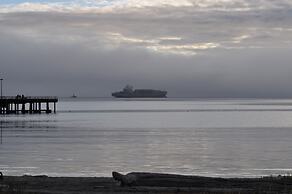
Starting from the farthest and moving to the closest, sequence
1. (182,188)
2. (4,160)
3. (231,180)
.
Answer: (4,160) → (231,180) → (182,188)

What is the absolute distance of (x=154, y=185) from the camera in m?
17.8

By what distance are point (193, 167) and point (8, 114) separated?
331 feet

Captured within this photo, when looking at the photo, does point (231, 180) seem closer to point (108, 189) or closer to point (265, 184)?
point (265, 184)

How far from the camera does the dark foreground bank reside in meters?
17.0

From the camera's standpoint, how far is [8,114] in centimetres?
12825

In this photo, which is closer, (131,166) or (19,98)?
(131,166)

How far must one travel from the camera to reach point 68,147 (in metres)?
47.0

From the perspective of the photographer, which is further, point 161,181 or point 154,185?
point 161,181

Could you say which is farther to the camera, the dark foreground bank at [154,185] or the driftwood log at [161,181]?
the driftwood log at [161,181]

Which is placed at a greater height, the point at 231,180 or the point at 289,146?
the point at 231,180

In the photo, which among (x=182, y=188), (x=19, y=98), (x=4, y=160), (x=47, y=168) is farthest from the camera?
(x=19, y=98)

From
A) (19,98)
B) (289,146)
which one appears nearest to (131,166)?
(289,146)

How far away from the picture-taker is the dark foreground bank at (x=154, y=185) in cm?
1695

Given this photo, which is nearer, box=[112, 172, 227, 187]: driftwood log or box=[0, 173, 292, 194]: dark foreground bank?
box=[0, 173, 292, 194]: dark foreground bank
